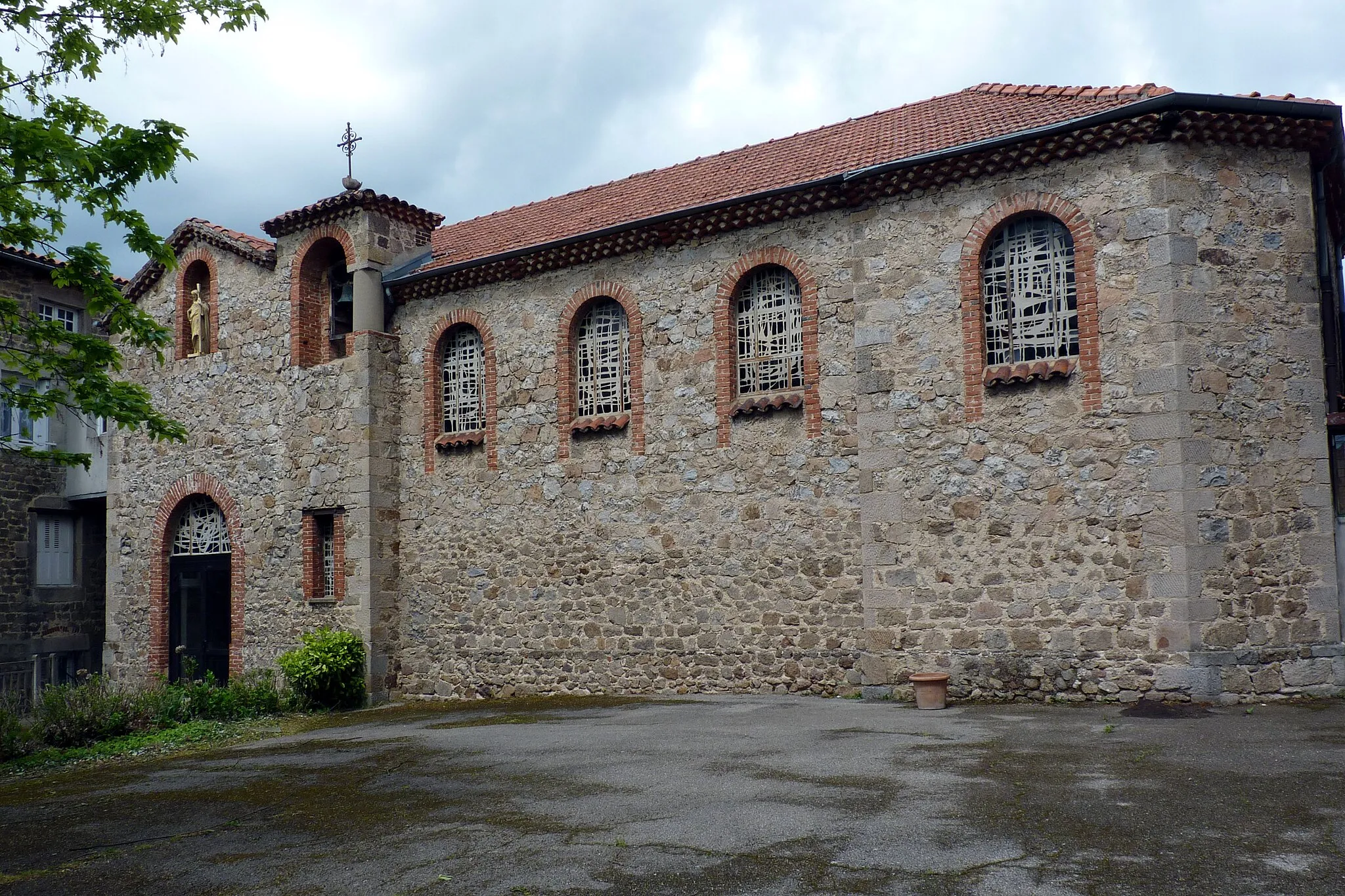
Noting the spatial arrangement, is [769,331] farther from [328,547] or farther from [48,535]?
[48,535]

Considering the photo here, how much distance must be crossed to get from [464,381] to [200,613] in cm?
627

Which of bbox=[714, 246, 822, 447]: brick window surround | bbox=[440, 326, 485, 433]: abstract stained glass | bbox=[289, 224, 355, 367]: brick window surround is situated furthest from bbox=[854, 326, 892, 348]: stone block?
bbox=[289, 224, 355, 367]: brick window surround

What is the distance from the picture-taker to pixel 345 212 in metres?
15.6

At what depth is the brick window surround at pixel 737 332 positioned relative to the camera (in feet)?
39.8

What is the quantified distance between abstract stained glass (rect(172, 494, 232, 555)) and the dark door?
14 centimetres

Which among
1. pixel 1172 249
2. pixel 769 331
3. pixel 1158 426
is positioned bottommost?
pixel 1158 426

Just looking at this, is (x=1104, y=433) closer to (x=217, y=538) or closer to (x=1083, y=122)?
(x=1083, y=122)

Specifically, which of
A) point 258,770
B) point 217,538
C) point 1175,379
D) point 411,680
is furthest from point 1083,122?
point 217,538

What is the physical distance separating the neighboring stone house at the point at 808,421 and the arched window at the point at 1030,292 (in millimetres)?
35

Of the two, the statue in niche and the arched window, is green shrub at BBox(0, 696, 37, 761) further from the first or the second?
the arched window

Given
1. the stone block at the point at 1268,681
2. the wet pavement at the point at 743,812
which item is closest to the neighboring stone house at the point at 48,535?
the wet pavement at the point at 743,812

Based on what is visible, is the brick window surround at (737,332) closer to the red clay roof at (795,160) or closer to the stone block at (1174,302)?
the red clay roof at (795,160)

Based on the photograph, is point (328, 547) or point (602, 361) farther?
point (328, 547)

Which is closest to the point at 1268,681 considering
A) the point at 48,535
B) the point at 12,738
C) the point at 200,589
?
the point at 12,738
